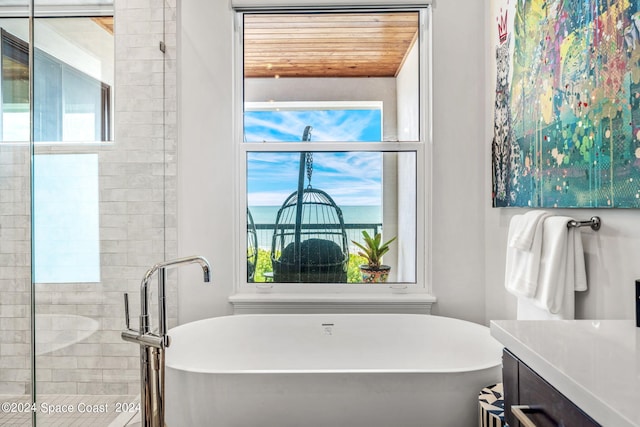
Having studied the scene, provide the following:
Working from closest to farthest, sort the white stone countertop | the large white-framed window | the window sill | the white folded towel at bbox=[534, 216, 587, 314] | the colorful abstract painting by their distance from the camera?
the white stone countertop
the colorful abstract painting
the white folded towel at bbox=[534, 216, 587, 314]
the window sill
the large white-framed window

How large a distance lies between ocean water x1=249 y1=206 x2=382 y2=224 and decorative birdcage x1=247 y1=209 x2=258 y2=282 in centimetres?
3

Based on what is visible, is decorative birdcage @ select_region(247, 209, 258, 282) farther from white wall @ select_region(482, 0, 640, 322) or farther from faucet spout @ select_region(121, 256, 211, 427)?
white wall @ select_region(482, 0, 640, 322)

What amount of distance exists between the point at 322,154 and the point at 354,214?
413 millimetres

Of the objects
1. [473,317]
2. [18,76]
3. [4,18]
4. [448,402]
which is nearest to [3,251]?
[18,76]

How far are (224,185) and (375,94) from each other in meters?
1.07

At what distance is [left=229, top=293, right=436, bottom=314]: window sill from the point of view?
2326 millimetres

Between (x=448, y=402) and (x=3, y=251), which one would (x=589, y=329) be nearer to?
(x=448, y=402)

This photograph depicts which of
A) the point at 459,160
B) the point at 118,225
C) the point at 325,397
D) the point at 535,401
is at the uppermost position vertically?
the point at 459,160

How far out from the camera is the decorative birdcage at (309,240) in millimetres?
2479

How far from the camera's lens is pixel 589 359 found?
2.54ft

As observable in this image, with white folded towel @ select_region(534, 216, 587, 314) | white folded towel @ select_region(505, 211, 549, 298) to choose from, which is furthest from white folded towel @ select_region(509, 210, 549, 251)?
white folded towel @ select_region(534, 216, 587, 314)

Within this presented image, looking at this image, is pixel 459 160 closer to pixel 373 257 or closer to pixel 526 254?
pixel 373 257

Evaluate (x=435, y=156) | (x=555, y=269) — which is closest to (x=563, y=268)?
(x=555, y=269)

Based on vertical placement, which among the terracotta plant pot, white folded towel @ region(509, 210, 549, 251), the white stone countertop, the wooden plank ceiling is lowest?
the terracotta plant pot
